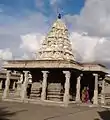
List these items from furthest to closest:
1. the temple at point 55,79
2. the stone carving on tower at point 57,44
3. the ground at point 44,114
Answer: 1. the stone carving on tower at point 57,44
2. the temple at point 55,79
3. the ground at point 44,114

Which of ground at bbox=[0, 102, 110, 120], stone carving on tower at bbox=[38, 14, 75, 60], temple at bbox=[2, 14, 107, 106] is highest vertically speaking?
stone carving on tower at bbox=[38, 14, 75, 60]

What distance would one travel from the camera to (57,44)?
5684cm

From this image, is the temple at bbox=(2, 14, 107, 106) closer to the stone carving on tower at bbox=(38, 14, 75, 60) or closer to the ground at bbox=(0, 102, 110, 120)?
the ground at bbox=(0, 102, 110, 120)

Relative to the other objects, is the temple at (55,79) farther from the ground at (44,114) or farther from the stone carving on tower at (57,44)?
the stone carving on tower at (57,44)

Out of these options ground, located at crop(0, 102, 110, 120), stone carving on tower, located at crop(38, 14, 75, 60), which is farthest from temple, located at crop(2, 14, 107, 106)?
stone carving on tower, located at crop(38, 14, 75, 60)

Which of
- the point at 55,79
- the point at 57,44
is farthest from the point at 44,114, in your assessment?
the point at 57,44

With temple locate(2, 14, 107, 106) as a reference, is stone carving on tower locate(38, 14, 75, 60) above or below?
above

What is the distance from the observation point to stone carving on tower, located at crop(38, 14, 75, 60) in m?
55.7

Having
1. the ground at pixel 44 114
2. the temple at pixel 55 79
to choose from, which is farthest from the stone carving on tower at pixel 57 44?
the ground at pixel 44 114

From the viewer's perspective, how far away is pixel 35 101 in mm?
24781

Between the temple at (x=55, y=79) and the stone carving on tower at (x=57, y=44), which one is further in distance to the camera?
the stone carving on tower at (x=57, y=44)

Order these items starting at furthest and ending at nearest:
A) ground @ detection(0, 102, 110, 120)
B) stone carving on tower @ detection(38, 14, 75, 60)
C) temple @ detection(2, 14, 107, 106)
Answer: stone carving on tower @ detection(38, 14, 75, 60) → temple @ detection(2, 14, 107, 106) → ground @ detection(0, 102, 110, 120)

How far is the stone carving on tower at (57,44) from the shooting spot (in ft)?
183

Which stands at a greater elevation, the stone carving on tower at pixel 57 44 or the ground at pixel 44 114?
the stone carving on tower at pixel 57 44
